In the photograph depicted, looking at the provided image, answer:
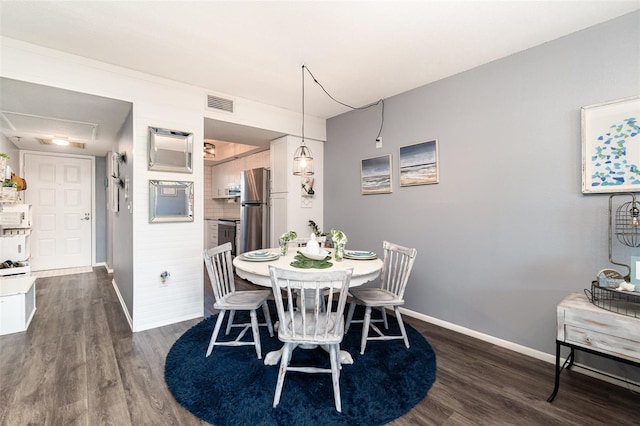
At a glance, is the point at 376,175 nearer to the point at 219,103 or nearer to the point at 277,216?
the point at 277,216

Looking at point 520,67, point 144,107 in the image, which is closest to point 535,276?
point 520,67

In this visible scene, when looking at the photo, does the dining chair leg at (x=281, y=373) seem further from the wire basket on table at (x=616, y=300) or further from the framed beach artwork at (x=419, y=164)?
the framed beach artwork at (x=419, y=164)

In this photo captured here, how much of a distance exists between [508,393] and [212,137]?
13.8ft

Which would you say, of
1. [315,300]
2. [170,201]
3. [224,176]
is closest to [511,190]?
[315,300]

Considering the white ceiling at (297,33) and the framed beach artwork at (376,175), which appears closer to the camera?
the white ceiling at (297,33)

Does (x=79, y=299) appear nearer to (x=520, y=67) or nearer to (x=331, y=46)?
(x=331, y=46)

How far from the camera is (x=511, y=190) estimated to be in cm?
253

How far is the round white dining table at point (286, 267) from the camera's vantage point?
2.04 meters

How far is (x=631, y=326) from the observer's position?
1616 millimetres

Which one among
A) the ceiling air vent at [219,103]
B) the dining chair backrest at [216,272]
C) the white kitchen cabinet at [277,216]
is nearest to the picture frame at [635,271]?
the dining chair backrest at [216,272]

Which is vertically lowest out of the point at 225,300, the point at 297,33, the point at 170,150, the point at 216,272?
the point at 225,300

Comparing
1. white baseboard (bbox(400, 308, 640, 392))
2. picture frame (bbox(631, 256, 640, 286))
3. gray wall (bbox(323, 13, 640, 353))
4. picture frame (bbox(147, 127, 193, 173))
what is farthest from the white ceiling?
white baseboard (bbox(400, 308, 640, 392))

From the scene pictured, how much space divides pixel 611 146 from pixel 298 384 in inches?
109

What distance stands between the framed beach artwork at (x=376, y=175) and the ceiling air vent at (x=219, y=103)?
1.82 m
